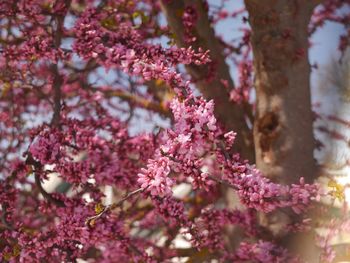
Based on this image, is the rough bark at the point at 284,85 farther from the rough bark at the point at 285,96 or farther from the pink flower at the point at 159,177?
the pink flower at the point at 159,177

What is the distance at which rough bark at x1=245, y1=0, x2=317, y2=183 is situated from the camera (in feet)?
14.3

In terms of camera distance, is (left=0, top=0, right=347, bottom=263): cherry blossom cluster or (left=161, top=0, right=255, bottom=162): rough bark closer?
(left=0, top=0, right=347, bottom=263): cherry blossom cluster

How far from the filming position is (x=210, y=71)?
486cm

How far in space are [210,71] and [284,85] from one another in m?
0.74

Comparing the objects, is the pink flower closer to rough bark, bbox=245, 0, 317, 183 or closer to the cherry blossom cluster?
the cherry blossom cluster

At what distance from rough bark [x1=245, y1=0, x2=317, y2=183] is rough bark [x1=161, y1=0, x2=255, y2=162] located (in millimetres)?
459

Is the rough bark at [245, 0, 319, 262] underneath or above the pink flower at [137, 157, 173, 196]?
above

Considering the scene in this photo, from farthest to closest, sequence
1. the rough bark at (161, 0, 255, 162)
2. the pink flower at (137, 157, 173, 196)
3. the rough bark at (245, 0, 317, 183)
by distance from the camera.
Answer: the rough bark at (161, 0, 255, 162), the rough bark at (245, 0, 317, 183), the pink flower at (137, 157, 173, 196)

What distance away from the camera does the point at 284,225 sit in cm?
455

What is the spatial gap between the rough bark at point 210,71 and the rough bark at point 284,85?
459 millimetres

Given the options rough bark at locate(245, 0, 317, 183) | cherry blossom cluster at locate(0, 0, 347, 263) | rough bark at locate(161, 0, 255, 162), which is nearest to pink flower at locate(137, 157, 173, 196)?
cherry blossom cluster at locate(0, 0, 347, 263)

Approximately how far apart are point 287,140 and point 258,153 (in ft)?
1.01

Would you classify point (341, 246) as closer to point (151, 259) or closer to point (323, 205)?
point (323, 205)

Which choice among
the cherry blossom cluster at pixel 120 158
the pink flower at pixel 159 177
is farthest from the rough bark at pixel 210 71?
the pink flower at pixel 159 177
